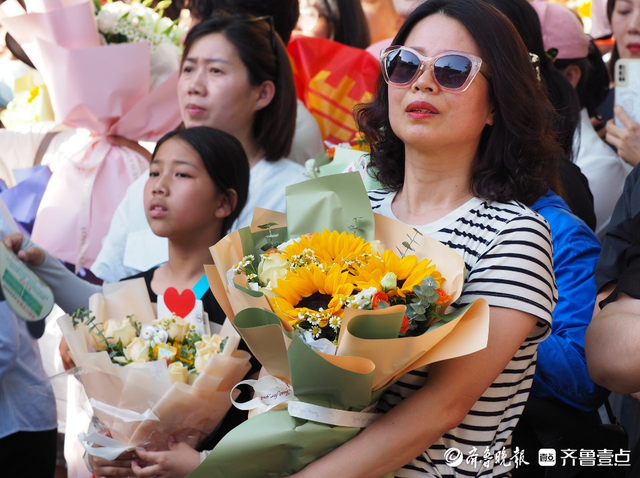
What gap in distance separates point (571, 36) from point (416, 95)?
203cm

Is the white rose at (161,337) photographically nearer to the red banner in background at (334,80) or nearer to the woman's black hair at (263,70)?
the woman's black hair at (263,70)

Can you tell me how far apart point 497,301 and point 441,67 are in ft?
1.84

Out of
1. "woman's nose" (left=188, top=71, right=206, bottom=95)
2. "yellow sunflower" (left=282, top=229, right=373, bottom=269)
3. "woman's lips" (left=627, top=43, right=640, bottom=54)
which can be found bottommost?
"woman's lips" (left=627, top=43, right=640, bottom=54)

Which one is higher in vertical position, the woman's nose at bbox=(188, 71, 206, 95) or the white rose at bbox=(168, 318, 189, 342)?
the woman's nose at bbox=(188, 71, 206, 95)

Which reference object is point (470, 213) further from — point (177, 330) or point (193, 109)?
→ point (193, 109)

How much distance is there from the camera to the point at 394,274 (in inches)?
68.9

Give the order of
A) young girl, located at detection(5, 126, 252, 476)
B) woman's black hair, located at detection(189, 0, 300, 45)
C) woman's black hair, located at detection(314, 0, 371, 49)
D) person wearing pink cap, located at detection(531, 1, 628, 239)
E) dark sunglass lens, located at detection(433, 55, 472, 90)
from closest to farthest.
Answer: dark sunglass lens, located at detection(433, 55, 472, 90)
young girl, located at detection(5, 126, 252, 476)
person wearing pink cap, located at detection(531, 1, 628, 239)
woman's black hair, located at detection(189, 0, 300, 45)
woman's black hair, located at detection(314, 0, 371, 49)

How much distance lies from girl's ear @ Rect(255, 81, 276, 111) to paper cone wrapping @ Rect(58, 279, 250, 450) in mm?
1734

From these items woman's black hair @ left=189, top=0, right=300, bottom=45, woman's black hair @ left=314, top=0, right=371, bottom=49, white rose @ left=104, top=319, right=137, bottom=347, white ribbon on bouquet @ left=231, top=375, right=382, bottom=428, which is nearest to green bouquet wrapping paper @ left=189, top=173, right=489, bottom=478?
white ribbon on bouquet @ left=231, top=375, right=382, bottom=428

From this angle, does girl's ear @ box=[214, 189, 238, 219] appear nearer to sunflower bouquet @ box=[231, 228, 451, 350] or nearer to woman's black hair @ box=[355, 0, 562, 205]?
woman's black hair @ box=[355, 0, 562, 205]

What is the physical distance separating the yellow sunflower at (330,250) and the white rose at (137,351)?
0.71 metres

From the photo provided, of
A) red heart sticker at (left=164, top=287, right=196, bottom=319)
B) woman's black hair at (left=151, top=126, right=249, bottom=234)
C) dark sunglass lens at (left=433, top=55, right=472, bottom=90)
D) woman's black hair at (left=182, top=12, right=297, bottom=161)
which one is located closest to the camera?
dark sunglass lens at (left=433, top=55, right=472, bottom=90)

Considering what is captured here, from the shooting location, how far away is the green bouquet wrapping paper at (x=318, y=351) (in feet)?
5.59

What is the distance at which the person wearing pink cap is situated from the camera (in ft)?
12.1
